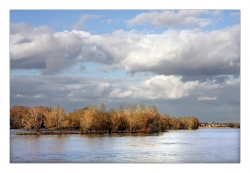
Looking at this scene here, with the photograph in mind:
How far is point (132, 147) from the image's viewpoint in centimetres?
1374

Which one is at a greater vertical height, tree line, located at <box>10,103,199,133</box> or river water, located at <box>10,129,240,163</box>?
tree line, located at <box>10,103,199,133</box>

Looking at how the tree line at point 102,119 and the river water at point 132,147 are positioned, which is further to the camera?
the tree line at point 102,119

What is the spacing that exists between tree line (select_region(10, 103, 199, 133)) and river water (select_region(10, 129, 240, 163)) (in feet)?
0.88

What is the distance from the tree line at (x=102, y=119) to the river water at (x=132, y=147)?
10.5 inches

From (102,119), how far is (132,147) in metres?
1.56

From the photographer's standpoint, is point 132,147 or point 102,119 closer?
point 132,147

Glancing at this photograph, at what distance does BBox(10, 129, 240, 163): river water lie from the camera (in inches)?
509

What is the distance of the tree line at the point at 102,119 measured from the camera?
45.3 feet

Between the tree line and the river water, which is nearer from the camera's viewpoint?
the river water
